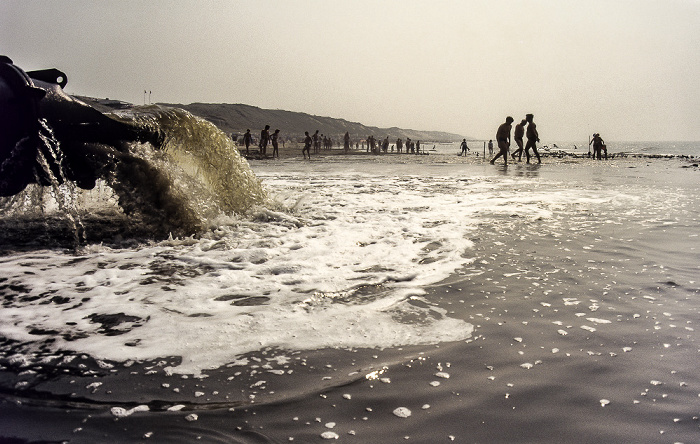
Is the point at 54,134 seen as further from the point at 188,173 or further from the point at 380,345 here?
the point at 380,345

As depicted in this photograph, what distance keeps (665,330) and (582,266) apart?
1574 mm

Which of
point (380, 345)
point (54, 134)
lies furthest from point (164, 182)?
point (380, 345)

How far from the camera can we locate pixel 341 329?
3.06m

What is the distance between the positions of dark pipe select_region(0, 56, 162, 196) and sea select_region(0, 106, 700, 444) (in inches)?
11.3

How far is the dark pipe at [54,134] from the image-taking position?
5.20 m

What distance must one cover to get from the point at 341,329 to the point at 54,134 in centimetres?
489

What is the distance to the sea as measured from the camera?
6.58 ft

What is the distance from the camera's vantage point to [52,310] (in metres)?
3.45

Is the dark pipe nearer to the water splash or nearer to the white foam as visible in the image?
the water splash

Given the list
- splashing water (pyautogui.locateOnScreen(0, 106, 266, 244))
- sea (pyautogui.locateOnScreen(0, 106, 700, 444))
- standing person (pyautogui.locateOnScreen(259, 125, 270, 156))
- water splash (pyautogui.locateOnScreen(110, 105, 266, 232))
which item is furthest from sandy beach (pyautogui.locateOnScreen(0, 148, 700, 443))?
standing person (pyautogui.locateOnScreen(259, 125, 270, 156))

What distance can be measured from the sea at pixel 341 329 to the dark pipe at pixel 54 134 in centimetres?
29

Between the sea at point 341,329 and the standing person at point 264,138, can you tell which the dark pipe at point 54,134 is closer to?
the sea at point 341,329

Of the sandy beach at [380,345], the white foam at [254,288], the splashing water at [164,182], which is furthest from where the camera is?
the splashing water at [164,182]

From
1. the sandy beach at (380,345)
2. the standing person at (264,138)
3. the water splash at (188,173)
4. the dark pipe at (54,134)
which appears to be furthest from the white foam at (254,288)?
the standing person at (264,138)
